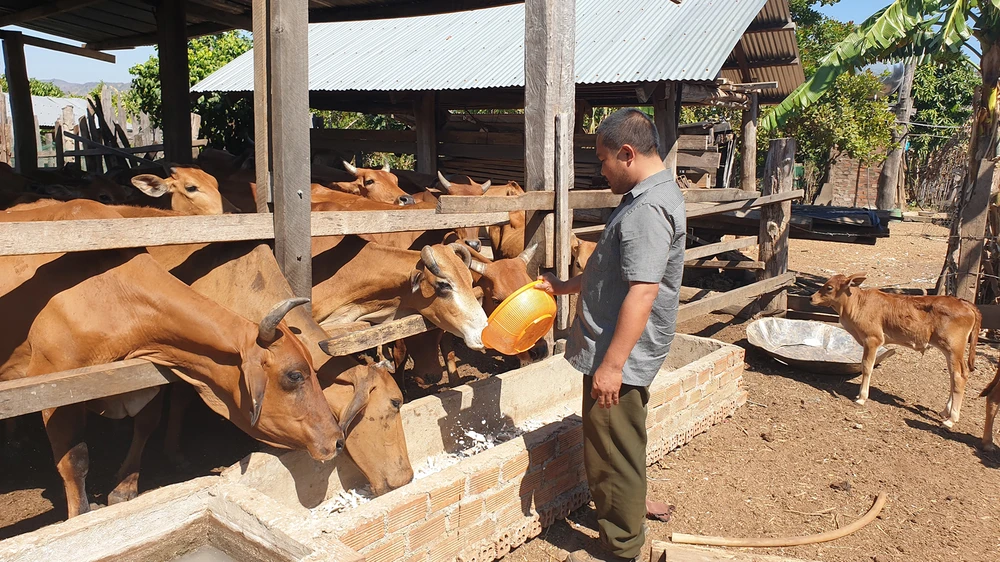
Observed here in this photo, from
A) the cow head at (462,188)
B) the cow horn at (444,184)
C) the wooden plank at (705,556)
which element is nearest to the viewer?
the wooden plank at (705,556)

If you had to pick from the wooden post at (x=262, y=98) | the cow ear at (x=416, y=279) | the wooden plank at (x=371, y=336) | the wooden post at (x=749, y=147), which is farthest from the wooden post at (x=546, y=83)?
the wooden post at (x=749, y=147)

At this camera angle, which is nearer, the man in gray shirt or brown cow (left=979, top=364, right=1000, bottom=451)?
the man in gray shirt

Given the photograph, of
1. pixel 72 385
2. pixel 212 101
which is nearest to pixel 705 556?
pixel 72 385

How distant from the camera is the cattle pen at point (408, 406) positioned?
121 inches

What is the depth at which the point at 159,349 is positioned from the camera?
12.1 feet

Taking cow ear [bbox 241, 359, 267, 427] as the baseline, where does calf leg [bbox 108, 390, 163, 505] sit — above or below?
below

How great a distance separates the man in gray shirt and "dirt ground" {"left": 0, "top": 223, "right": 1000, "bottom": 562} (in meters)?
0.58

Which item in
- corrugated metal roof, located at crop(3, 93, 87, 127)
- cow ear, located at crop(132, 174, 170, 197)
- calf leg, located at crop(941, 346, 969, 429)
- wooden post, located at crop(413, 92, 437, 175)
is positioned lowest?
calf leg, located at crop(941, 346, 969, 429)

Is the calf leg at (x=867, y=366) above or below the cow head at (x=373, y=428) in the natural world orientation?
below

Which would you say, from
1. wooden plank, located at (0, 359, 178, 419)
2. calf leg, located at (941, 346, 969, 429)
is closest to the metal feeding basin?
calf leg, located at (941, 346, 969, 429)

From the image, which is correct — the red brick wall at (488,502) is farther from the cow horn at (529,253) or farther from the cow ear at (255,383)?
the cow horn at (529,253)

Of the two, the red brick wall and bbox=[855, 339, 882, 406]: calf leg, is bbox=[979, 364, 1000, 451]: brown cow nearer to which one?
bbox=[855, 339, 882, 406]: calf leg

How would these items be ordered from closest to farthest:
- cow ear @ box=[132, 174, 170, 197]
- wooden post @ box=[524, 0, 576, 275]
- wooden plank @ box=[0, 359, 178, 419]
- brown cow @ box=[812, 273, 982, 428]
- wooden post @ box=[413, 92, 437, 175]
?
1. wooden plank @ box=[0, 359, 178, 419]
2. wooden post @ box=[524, 0, 576, 275]
3. cow ear @ box=[132, 174, 170, 197]
4. brown cow @ box=[812, 273, 982, 428]
5. wooden post @ box=[413, 92, 437, 175]

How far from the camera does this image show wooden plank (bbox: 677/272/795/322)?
24.0ft
